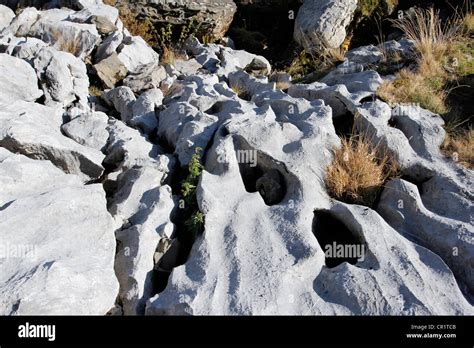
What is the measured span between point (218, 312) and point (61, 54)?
7297mm

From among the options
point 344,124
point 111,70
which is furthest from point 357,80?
point 111,70

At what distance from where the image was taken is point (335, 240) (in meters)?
6.65

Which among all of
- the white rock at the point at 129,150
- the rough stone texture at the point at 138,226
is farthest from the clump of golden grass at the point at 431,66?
the rough stone texture at the point at 138,226

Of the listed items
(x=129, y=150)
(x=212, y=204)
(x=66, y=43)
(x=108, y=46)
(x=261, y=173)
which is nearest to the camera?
(x=212, y=204)

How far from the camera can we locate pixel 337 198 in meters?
7.16

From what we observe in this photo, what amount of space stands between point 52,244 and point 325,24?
31.2ft

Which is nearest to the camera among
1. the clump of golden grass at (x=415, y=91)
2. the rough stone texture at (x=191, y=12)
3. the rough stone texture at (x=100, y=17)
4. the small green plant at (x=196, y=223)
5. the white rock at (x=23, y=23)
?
the small green plant at (x=196, y=223)

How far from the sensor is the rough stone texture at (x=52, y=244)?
5055mm

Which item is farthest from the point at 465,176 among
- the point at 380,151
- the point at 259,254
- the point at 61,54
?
the point at 61,54

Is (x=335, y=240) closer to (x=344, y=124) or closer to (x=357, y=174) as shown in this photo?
(x=357, y=174)

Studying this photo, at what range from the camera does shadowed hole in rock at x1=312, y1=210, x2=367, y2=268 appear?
20.5ft

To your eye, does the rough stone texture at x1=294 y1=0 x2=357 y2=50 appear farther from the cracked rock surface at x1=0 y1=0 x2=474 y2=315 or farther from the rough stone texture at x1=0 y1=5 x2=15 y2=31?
the rough stone texture at x1=0 y1=5 x2=15 y2=31

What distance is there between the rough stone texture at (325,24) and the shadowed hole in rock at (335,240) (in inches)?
281

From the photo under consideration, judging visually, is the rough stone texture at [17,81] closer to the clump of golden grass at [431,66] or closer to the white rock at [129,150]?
the white rock at [129,150]
